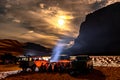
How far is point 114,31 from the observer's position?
524ft

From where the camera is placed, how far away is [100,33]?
546 ft

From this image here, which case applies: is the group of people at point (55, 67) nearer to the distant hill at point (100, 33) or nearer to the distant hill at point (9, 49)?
the distant hill at point (9, 49)

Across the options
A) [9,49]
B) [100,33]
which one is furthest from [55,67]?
[100,33]

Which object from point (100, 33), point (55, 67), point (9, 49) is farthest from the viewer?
point (100, 33)

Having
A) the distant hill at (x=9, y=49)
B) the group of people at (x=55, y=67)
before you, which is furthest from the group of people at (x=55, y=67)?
the distant hill at (x=9, y=49)

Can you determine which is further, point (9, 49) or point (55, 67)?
point (9, 49)

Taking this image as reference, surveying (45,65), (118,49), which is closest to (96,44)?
(118,49)

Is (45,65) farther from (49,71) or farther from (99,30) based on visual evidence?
(99,30)

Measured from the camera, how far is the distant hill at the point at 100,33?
145325 mm

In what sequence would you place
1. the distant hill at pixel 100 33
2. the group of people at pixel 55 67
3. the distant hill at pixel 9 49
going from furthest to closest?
the distant hill at pixel 100 33 → the distant hill at pixel 9 49 → the group of people at pixel 55 67

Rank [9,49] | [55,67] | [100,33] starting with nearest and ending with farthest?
[55,67], [9,49], [100,33]

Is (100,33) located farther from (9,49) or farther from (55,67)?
(55,67)

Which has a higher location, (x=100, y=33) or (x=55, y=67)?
(x=100, y=33)

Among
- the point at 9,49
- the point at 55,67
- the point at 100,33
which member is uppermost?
the point at 100,33
